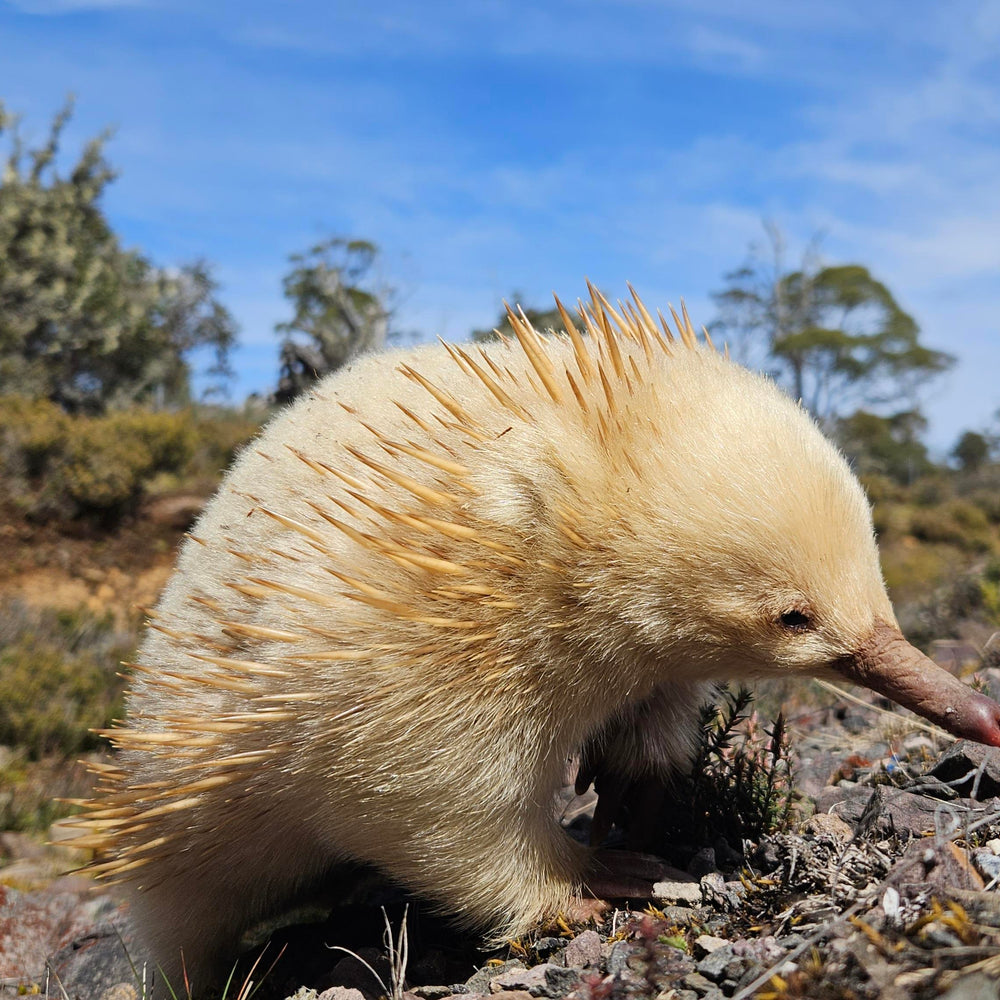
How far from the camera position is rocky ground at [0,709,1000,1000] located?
182 cm

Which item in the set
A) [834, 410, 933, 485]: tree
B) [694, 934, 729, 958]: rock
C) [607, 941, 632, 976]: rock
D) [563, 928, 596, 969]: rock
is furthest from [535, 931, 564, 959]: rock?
[834, 410, 933, 485]: tree

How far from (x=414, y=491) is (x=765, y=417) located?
3.23 feet

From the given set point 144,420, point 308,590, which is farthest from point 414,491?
point 144,420

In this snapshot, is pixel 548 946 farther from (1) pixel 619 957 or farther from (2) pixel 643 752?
(2) pixel 643 752

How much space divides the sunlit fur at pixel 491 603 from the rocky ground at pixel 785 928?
37cm

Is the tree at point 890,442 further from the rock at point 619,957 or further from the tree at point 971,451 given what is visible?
the rock at point 619,957

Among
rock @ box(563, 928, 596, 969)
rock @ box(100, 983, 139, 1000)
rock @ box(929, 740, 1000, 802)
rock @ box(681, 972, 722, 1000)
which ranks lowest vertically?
rock @ box(100, 983, 139, 1000)

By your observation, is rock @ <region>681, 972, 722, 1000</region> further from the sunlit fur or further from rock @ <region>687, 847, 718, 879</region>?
rock @ <region>687, 847, 718, 879</region>

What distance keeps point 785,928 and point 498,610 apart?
1.09 m

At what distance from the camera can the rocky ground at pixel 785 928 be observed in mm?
1819

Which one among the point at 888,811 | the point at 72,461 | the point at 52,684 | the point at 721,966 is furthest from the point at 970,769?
the point at 72,461

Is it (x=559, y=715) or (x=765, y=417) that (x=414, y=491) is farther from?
(x=765, y=417)

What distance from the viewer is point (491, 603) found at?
2.40 metres

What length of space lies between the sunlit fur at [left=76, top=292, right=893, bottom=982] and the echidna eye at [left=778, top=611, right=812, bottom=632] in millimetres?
26
